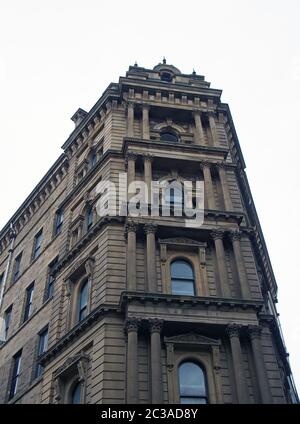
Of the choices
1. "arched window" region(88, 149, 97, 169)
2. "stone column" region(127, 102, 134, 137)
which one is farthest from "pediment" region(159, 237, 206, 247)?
"arched window" region(88, 149, 97, 169)

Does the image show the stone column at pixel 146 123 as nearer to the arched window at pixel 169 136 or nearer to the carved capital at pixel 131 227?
the arched window at pixel 169 136

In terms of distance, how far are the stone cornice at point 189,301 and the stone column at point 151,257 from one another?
66 cm

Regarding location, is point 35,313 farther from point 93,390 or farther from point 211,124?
point 211,124

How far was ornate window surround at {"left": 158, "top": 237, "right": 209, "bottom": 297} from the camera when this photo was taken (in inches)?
920

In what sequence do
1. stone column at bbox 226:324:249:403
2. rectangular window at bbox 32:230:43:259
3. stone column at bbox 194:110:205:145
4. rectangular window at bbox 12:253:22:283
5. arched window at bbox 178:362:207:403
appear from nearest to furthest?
stone column at bbox 226:324:249:403, arched window at bbox 178:362:207:403, stone column at bbox 194:110:205:145, rectangular window at bbox 32:230:43:259, rectangular window at bbox 12:253:22:283

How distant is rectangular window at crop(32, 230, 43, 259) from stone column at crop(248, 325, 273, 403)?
57.4 ft

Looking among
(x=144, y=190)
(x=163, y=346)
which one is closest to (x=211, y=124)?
(x=144, y=190)

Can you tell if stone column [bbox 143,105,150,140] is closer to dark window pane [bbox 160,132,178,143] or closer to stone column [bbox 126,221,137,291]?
dark window pane [bbox 160,132,178,143]

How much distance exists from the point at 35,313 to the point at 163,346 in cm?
1192

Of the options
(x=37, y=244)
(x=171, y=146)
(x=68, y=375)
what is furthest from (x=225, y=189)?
(x=37, y=244)

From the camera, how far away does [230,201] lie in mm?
26391

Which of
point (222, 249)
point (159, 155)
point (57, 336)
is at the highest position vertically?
point (159, 155)

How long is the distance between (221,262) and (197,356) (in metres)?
4.32

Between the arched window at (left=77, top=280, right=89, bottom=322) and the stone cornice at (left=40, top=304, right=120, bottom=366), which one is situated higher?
the arched window at (left=77, top=280, right=89, bottom=322)
